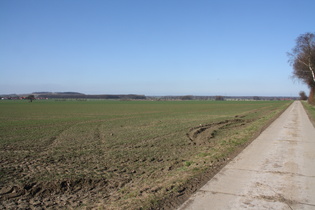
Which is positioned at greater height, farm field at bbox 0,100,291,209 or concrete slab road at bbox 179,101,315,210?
concrete slab road at bbox 179,101,315,210

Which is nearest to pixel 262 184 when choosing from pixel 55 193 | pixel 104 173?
pixel 104 173

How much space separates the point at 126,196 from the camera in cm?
612

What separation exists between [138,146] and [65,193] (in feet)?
20.4

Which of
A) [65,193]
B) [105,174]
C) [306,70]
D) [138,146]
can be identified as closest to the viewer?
[65,193]

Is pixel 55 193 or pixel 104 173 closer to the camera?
pixel 55 193

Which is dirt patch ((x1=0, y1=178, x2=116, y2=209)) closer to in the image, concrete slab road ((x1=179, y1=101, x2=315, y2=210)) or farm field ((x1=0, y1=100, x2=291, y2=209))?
farm field ((x1=0, y1=100, x2=291, y2=209))

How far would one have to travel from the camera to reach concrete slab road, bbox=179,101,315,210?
5.35m

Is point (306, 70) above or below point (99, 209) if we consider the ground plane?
above

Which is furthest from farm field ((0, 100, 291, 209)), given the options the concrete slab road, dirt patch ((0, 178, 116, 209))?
the concrete slab road

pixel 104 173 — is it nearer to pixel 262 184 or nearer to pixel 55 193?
pixel 55 193

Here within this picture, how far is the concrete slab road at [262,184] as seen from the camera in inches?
211

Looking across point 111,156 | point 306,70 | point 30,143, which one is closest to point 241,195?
point 111,156

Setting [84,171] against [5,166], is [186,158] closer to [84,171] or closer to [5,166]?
[84,171]

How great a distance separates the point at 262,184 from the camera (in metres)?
6.48
